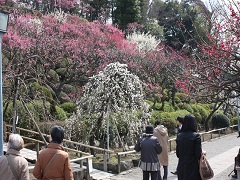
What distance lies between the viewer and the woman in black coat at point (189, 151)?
17.7 feet

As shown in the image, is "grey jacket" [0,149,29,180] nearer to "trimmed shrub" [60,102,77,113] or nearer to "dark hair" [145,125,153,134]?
"dark hair" [145,125,153,134]

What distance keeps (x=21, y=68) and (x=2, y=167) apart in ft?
17.4

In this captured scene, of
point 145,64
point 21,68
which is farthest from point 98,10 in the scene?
point 21,68

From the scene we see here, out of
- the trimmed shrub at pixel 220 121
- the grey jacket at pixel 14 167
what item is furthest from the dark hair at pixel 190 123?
the trimmed shrub at pixel 220 121

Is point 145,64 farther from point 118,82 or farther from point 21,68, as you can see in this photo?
point 21,68

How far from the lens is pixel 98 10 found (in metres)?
37.6

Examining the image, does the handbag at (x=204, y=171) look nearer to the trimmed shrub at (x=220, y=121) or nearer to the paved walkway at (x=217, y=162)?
the paved walkway at (x=217, y=162)

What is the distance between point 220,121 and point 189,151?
2052 centimetres

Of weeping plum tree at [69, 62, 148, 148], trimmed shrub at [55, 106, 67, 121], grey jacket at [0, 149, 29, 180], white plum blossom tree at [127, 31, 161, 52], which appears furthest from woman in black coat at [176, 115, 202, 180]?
white plum blossom tree at [127, 31, 161, 52]

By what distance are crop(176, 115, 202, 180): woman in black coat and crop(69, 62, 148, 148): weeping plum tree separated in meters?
6.26

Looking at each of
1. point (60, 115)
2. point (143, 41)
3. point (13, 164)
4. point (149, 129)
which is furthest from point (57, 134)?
point (143, 41)

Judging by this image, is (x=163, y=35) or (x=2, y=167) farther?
(x=163, y=35)

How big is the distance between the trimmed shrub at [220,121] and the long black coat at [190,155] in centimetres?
2033

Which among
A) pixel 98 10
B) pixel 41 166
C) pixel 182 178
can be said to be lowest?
pixel 182 178
